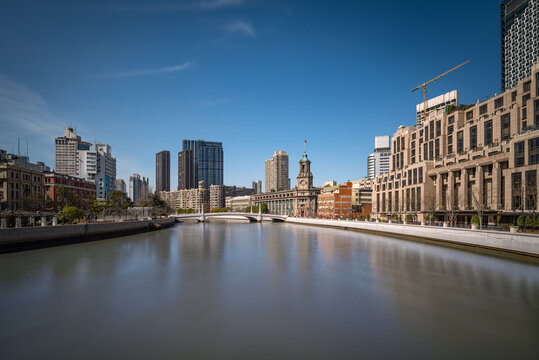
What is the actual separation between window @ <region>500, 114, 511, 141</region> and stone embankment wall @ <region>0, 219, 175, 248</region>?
72.2m

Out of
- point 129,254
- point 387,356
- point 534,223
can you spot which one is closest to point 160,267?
point 129,254

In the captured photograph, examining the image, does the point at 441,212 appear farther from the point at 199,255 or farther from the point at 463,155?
the point at 199,255

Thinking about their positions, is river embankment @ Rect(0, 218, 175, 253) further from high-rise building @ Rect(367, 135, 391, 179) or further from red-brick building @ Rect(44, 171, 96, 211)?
high-rise building @ Rect(367, 135, 391, 179)

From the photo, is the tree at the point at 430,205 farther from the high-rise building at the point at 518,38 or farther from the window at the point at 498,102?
the high-rise building at the point at 518,38

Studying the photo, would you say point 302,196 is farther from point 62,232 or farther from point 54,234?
point 54,234

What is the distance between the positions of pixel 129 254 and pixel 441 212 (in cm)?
5953

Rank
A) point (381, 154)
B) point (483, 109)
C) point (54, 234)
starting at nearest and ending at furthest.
Answer: point (54, 234) → point (483, 109) → point (381, 154)

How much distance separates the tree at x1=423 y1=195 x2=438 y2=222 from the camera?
59.7 meters

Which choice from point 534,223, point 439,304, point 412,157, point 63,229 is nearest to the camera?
point 439,304

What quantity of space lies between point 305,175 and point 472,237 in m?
114

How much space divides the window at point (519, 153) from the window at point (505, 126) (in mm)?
9790

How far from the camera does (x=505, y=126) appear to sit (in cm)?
5391

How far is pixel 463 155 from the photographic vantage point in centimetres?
6009

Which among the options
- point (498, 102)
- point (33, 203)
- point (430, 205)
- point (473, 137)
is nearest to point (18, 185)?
point (33, 203)
